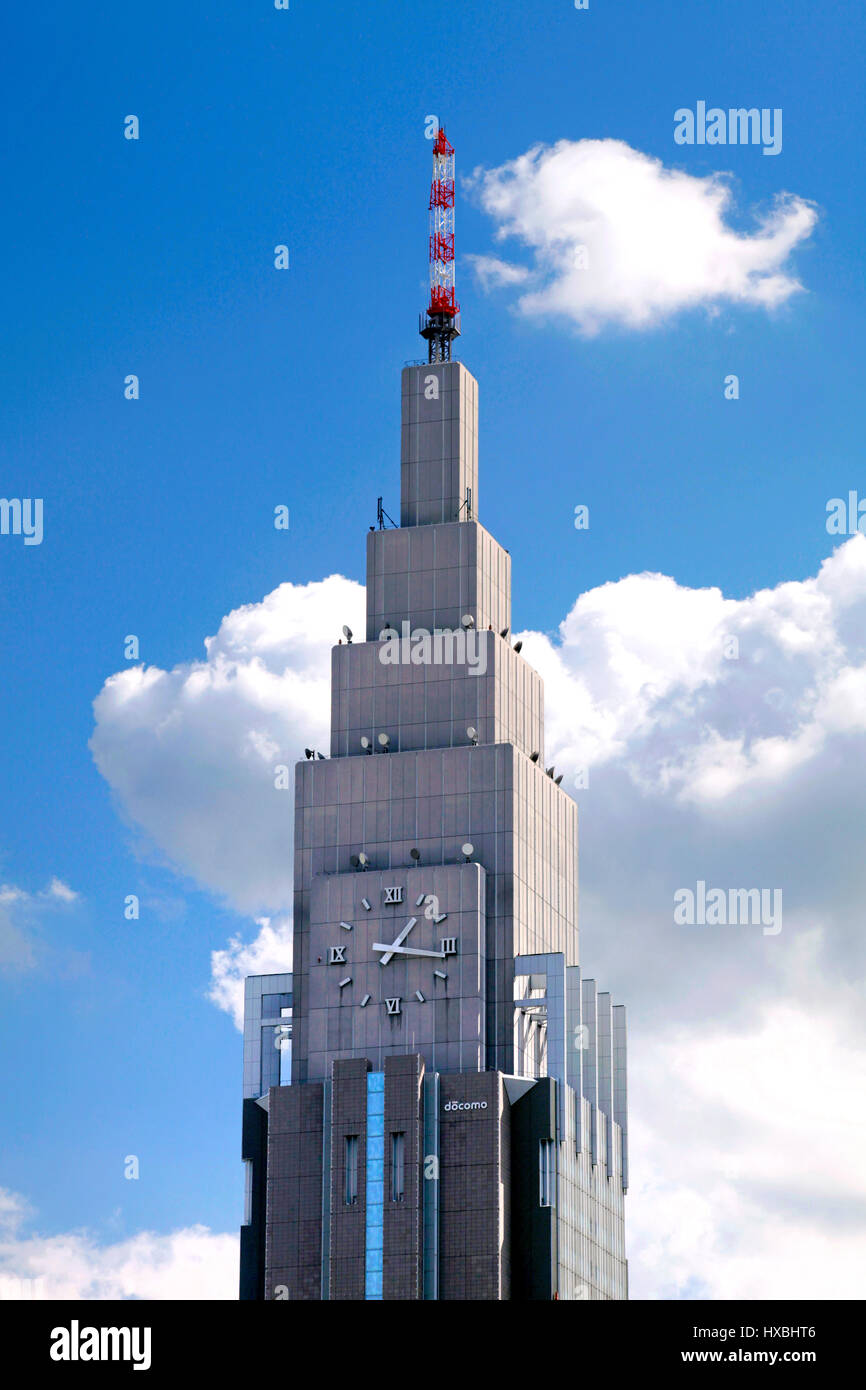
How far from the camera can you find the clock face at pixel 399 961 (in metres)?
154

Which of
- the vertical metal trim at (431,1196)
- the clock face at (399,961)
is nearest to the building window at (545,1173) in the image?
the vertical metal trim at (431,1196)

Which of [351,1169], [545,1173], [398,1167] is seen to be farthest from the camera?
[545,1173]

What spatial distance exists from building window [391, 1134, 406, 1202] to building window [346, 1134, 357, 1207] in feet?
8.49

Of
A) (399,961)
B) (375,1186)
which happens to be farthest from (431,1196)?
(399,961)

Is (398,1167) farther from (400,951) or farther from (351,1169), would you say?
(400,951)

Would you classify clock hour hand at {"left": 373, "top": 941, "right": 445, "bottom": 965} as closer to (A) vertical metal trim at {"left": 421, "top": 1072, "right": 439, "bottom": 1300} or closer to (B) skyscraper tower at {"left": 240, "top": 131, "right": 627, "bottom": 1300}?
(B) skyscraper tower at {"left": 240, "top": 131, "right": 627, "bottom": 1300}

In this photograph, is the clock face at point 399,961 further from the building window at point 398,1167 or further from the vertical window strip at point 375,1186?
the building window at point 398,1167

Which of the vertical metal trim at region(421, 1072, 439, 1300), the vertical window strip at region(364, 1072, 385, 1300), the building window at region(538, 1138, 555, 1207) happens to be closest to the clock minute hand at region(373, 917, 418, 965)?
the vertical window strip at region(364, 1072, 385, 1300)

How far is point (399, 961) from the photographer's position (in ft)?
511

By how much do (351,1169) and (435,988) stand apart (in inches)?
522

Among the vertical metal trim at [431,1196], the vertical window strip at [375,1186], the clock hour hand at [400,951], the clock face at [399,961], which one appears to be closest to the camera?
the vertical metal trim at [431,1196]

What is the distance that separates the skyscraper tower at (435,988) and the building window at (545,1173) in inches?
8.1
